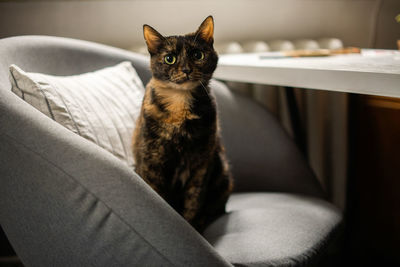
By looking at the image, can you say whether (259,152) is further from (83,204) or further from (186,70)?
(83,204)

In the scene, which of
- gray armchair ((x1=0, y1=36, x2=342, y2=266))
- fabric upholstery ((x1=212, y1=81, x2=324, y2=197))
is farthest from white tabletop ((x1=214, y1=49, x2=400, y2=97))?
gray armchair ((x1=0, y1=36, x2=342, y2=266))

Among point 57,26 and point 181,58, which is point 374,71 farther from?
point 57,26

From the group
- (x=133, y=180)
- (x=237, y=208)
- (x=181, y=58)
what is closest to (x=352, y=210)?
(x=237, y=208)

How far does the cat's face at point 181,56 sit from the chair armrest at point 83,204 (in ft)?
0.99

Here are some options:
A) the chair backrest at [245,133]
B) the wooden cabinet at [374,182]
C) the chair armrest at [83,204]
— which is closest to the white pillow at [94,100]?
the chair backrest at [245,133]

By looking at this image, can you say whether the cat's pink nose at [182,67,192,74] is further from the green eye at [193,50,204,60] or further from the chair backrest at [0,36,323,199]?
the chair backrest at [0,36,323,199]

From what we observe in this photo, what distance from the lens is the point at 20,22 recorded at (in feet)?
4.91

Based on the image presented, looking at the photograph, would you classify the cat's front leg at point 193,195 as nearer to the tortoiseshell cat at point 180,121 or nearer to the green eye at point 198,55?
the tortoiseshell cat at point 180,121

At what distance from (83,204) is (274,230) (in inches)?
18.9

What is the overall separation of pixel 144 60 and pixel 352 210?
1193 millimetres

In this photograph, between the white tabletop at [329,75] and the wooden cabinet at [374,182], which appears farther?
the wooden cabinet at [374,182]

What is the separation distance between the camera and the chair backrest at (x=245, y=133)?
3.96 feet

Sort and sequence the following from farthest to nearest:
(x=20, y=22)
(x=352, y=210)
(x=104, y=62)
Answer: (x=352, y=210) < (x=20, y=22) < (x=104, y=62)

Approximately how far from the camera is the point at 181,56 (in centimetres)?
91
